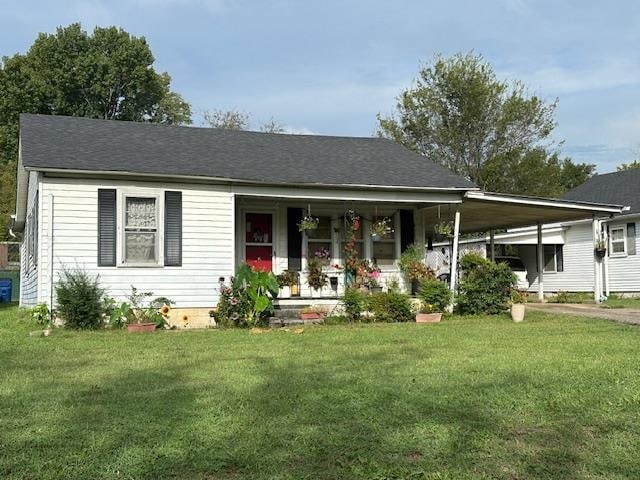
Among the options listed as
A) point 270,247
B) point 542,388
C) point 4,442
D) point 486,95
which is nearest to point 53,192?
point 270,247

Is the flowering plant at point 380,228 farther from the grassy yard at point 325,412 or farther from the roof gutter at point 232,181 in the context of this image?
the grassy yard at point 325,412

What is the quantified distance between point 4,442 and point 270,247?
10711 millimetres

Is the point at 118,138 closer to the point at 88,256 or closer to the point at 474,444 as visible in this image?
the point at 88,256

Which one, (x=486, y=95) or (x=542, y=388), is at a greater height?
(x=486, y=95)

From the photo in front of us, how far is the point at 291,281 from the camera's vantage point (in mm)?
14305

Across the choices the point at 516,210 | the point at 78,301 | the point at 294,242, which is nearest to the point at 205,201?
the point at 294,242

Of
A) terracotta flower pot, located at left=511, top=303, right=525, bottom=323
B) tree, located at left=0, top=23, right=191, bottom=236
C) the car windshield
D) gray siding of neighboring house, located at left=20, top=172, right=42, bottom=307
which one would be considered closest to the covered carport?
terracotta flower pot, located at left=511, top=303, right=525, bottom=323

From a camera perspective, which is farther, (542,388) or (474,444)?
(542,388)

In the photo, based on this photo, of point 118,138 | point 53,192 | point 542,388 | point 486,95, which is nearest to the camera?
point 542,388

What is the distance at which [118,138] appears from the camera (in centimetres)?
1416

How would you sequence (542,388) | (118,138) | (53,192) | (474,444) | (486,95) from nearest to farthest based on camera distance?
(474,444) → (542,388) → (53,192) → (118,138) → (486,95)

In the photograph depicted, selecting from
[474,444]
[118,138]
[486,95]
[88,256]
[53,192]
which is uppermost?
[486,95]

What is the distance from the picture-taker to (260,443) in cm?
417

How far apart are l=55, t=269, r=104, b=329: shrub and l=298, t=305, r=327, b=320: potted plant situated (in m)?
3.75
